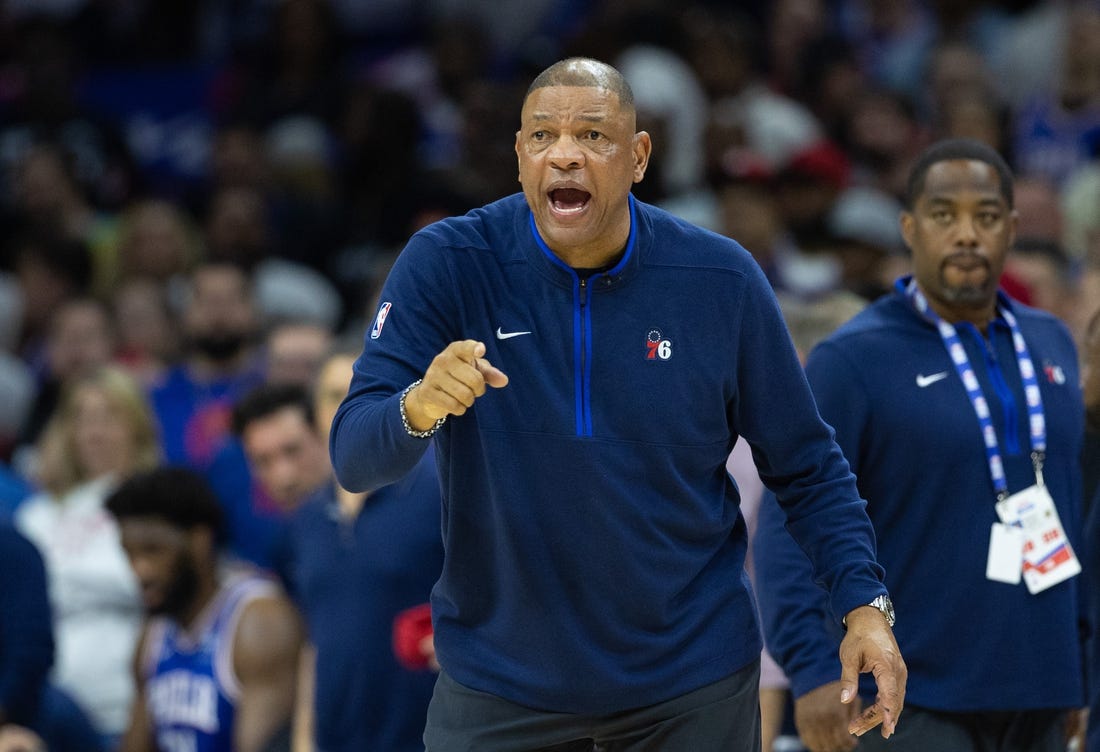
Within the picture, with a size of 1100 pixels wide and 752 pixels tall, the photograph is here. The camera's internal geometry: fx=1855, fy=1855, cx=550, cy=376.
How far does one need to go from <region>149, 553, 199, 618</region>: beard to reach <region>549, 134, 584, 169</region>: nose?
3.65m

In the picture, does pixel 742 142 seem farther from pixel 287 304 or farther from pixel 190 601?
pixel 190 601

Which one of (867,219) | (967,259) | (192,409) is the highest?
(867,219)

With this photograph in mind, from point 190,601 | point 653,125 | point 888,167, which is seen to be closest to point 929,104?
point 888,167

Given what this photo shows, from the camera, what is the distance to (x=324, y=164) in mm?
10734

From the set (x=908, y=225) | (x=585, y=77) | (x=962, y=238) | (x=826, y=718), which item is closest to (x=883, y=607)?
(x=826, y=718)

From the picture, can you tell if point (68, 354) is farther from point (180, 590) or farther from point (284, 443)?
point (180, 590)

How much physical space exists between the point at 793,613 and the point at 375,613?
1730 mm

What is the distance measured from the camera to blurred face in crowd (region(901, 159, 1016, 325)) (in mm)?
4508

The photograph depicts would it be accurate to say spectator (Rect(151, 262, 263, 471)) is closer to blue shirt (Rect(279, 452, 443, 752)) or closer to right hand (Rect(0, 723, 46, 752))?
right hand (Rect(0, 723, 46, 752))

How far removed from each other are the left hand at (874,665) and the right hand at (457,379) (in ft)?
3.07

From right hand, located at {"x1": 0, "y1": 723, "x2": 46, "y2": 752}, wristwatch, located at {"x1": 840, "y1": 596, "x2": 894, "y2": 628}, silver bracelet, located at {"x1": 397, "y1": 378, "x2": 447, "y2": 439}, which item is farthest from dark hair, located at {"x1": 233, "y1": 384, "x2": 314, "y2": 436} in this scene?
silver bracelet, located at {"x1": 397, "y1": 378, "x2": 447, "y2": 439}

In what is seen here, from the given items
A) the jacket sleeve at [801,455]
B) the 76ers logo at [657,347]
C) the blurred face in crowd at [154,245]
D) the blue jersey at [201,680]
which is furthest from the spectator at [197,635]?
the 76ers logo at [657,347]

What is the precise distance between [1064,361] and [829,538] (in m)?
1.24

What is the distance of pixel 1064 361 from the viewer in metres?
4.60
